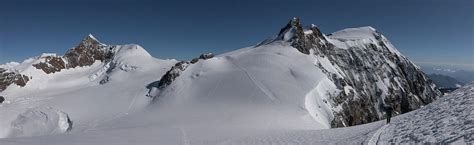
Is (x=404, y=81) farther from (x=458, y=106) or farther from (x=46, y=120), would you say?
(x=46, y=120)

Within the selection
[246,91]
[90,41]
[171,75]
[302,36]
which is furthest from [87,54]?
[246,91]

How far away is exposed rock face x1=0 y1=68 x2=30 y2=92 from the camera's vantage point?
3568 inches

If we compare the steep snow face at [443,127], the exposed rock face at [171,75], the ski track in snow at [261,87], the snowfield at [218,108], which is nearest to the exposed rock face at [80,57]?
the snowfield at [218,108]

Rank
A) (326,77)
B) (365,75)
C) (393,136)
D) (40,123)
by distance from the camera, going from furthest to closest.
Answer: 1. (365,75)
2. (326,77)
3. (40,123)
4. (393,136)

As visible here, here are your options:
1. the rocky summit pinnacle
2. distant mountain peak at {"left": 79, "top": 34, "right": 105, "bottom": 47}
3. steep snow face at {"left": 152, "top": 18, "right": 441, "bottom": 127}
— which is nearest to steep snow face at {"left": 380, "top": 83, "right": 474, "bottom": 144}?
steep snow face at {"left": 152, "top": 18, "right": 441, "bottom": 127}

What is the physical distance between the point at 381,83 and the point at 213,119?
47.0 metres

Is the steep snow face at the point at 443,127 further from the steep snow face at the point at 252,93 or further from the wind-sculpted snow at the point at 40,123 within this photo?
the wind-sculpted snow at the point at 40,123

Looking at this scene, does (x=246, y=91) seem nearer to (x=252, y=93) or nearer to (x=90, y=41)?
(x=252, y=93)

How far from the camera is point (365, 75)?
73.6m

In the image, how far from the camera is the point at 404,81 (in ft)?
271

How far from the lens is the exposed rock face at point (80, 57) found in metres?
111

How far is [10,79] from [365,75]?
294 ft

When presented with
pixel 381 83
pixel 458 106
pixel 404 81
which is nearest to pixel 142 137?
pixel 458 106

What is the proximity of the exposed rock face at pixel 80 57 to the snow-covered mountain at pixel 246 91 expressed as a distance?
930 centimetres
